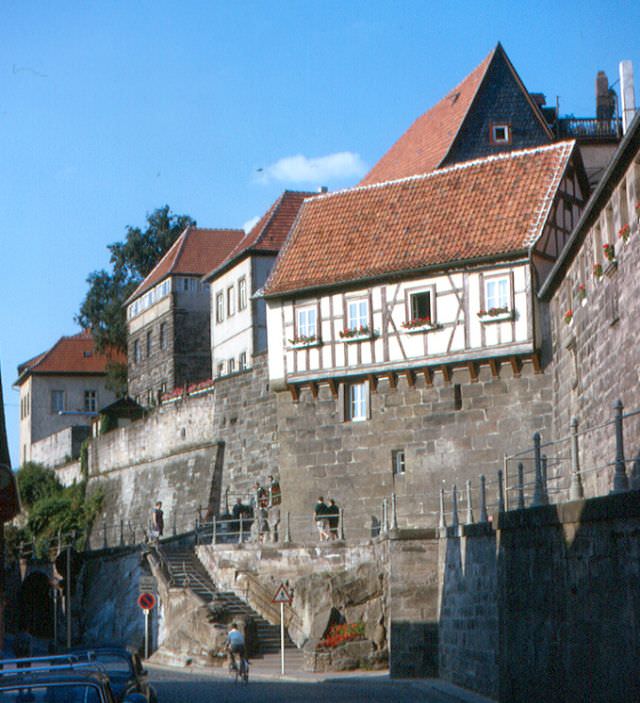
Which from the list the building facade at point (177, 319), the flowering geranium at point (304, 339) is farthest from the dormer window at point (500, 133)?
the building facade at point (177, 319)

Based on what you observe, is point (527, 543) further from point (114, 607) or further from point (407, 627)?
point (114, 607)

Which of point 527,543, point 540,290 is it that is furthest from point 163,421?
point 527,543

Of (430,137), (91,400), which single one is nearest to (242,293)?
(430,137)

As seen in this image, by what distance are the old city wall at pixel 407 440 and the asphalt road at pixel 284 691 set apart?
7403mm

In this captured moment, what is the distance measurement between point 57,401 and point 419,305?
43882mm

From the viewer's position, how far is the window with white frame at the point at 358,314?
129ft

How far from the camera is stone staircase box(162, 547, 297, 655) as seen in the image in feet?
119

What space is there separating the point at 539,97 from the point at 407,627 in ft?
105

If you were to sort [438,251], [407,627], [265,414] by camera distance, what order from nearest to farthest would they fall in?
[407,627] < [438,251] < [265,414]

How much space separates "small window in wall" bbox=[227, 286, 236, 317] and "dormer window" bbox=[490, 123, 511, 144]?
42.4 ft

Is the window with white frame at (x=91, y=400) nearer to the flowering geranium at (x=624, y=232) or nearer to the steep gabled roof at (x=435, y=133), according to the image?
the steep gabled roof at (x=435, y=133)

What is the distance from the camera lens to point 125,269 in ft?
256

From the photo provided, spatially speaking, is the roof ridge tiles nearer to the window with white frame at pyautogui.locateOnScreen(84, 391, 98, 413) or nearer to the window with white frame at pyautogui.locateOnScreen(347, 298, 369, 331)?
the window with white frame at pyautogui.locateOnScreen(347, 298, 369, 331)

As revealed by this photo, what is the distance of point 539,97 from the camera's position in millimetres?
58156
